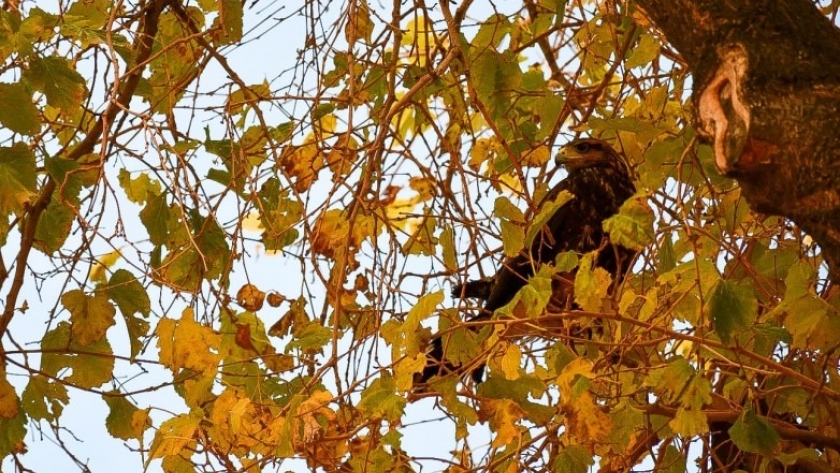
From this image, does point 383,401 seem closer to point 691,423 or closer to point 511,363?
point 511,363

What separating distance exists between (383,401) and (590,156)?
2544 mm

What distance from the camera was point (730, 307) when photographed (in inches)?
83.5

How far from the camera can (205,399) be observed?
2.64m

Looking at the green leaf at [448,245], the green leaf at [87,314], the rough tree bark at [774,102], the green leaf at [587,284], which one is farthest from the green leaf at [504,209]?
the green leaf at [87,314]

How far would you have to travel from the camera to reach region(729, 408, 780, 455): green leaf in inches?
90.2

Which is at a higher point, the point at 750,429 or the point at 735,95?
the point at 735,95

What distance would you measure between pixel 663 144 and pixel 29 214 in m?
1.60

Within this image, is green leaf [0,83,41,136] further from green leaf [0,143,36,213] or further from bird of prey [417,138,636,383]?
bird of prey [417,138,636,383]

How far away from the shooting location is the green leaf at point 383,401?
2.32 m

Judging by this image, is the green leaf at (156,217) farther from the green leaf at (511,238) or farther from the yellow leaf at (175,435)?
the green leaf at (511,238)

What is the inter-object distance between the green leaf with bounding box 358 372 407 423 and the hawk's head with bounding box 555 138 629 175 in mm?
2363

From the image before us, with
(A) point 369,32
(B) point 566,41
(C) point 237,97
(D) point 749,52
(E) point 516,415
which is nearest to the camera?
(D) point 749,52

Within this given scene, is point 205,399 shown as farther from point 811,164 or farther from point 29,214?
point 811,164

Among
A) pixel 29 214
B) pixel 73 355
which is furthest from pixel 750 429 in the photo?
pixel 29 214
